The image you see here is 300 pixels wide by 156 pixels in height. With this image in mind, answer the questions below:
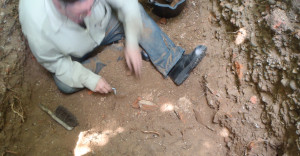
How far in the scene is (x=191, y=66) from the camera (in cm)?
224

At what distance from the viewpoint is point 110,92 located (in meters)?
2.26

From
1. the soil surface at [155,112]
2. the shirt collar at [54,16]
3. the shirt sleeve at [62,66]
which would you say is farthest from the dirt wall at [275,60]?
the shirt collar at [54,16]

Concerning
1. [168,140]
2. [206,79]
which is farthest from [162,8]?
[168,140]

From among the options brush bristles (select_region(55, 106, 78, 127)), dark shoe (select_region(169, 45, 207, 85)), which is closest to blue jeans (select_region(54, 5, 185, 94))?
dark shoe (select_region(169, 45, 207, 85))

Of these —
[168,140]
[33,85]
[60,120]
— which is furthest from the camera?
[33,85]

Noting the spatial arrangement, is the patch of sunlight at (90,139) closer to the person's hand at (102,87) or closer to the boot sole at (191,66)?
the person's hand at (102,87)

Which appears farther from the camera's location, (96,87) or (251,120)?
(96,87)

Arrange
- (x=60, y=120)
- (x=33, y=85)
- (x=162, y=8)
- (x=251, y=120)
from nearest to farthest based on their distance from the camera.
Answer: (x=251, y=120), (x=60, y=120), (x=33, y=85), (x=162, y=8)

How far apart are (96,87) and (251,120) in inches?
53.7

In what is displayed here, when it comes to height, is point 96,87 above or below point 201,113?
above

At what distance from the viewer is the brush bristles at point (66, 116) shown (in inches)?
84.7

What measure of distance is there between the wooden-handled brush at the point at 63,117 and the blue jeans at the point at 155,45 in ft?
0.64

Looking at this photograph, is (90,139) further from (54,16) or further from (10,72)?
(54,16)

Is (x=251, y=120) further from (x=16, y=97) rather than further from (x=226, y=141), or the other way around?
(x=16, y=97)
